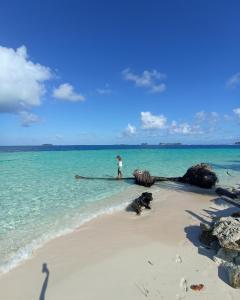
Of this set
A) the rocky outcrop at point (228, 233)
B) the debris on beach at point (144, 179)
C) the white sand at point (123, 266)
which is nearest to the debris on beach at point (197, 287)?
the white sand at point (123, 266)

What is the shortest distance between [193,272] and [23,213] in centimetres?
846

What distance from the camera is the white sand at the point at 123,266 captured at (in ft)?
17.5

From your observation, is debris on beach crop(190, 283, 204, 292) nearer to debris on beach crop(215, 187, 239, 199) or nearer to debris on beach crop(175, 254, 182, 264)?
debris on beach crop(175, 254, 182, 264)

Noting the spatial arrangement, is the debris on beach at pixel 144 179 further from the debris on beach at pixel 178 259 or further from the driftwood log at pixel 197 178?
the debris on beach at pixel 178 259

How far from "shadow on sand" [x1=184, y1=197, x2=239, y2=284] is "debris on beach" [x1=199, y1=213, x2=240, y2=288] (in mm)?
138

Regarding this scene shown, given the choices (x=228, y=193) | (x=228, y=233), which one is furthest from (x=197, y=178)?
(x=228, y=233)

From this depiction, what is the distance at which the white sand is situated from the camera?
5324 millimetres

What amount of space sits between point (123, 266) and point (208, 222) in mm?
4796

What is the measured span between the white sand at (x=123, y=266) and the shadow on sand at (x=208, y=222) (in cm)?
4

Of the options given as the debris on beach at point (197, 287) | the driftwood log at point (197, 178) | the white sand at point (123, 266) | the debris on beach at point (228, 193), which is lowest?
the white sand at point (123, 266)

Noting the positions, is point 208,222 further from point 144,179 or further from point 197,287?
point 144,179

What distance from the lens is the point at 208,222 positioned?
9758 mm

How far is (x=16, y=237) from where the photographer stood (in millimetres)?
8727

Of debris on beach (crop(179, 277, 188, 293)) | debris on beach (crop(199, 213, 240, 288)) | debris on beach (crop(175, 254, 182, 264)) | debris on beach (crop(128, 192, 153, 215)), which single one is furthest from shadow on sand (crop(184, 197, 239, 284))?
debris on beach (crop(128, 192, 153, 215))
